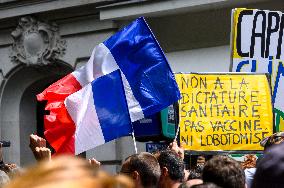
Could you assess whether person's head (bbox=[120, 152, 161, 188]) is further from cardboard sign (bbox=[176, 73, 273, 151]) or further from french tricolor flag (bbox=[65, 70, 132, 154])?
cardboard sign (bbox=[176, 73, 273, 151])

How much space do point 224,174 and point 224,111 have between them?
3329 mm

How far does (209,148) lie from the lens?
240 inches

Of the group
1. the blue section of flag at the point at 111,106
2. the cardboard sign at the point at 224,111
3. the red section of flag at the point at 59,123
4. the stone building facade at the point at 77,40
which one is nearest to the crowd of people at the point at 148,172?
the cardboard sign at the point at 224,111

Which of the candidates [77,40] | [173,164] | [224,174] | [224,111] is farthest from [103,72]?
[77,40]

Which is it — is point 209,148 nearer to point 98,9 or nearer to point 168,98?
point 168,98

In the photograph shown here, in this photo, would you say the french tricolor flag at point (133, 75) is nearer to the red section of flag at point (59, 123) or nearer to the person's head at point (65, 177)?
the red section of flag at point (59, 123)

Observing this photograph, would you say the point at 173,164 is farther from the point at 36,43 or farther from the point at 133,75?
the point at 36,43

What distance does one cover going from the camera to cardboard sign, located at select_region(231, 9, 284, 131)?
6715 millimetres

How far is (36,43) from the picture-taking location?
445 inches

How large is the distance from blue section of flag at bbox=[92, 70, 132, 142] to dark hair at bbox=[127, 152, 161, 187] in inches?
61.9

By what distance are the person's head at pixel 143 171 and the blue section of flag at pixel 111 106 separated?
→ 157cm

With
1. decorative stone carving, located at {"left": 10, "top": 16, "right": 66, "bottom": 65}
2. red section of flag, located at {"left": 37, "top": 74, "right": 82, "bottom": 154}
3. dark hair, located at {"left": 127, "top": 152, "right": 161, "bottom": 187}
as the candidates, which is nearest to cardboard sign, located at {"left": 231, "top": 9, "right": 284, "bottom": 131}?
red section of flag, located at {"left": 37, "top": 74, "right": 82, "bottom": 154}

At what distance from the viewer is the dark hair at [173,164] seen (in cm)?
390

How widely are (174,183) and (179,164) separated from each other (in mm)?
134
